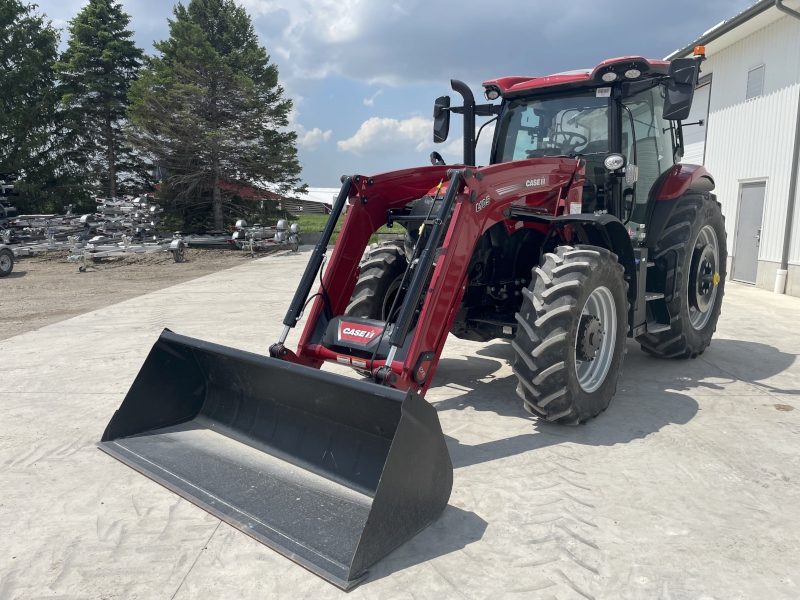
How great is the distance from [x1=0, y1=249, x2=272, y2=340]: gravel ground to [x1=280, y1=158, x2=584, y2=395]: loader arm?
511 centimetres

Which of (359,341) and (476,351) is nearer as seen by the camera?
(359,341)

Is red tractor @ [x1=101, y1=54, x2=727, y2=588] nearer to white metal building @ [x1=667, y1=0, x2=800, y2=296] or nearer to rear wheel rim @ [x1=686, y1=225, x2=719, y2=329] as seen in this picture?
rear wheel rim @ [x1=686, y1=225, x2=719, y2=329]

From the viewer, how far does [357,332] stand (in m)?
3.84

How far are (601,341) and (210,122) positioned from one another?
2080 cm

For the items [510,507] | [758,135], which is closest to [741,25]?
[758,135]

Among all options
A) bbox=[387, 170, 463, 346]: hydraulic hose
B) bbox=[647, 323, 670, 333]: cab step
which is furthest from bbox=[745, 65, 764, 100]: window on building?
bbox=[387, 170, 463, 346]: hydraulic hose

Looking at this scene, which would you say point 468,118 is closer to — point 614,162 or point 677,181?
point 614,162

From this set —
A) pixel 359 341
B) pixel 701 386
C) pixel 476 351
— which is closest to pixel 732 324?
pixel 701 386

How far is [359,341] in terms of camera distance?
149 inches

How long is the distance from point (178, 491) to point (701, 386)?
4113 millimetres

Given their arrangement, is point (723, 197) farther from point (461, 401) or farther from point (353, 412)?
point (353, 412)

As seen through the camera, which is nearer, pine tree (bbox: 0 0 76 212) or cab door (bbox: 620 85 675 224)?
cab door (bbox: 620 85 675 224)

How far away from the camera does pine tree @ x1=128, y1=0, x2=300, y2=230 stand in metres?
21.6

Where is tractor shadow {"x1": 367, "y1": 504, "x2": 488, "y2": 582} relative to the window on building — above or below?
below
